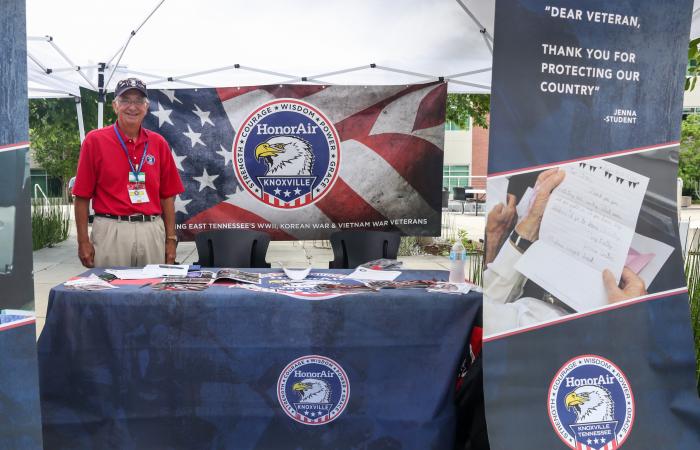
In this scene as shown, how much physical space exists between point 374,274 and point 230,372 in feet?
3.03

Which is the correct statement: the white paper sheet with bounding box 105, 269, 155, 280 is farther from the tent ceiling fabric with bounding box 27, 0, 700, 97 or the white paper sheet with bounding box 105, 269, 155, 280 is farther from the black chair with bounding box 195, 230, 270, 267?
the tent ceiling fabric with bounding box 27, 0, 700, 97

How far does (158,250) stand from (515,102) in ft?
7.92

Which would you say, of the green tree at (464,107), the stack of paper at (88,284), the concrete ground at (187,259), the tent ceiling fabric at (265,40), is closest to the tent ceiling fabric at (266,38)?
the tent ceiling fabric at (265,40)

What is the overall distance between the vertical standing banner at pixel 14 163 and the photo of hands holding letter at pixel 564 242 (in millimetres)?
1407

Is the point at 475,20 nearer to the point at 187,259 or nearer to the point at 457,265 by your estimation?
the point at 457,265

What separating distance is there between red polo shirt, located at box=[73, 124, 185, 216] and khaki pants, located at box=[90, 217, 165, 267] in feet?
0.25

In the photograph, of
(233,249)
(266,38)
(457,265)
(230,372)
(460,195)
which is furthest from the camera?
(460,195)

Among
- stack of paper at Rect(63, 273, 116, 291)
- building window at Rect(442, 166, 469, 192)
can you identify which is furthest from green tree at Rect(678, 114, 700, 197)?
stack of paper at Rect(63, 273, 116, 291)

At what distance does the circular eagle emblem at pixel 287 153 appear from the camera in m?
5.30

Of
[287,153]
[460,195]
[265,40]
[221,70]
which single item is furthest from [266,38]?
[460,195]

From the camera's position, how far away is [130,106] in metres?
3.21

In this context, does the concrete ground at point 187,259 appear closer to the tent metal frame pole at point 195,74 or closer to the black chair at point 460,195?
the tent metal frame pole at point 195,74

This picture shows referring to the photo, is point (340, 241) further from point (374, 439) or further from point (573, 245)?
point (573, 245)

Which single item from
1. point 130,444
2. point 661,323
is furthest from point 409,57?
point 130,444
